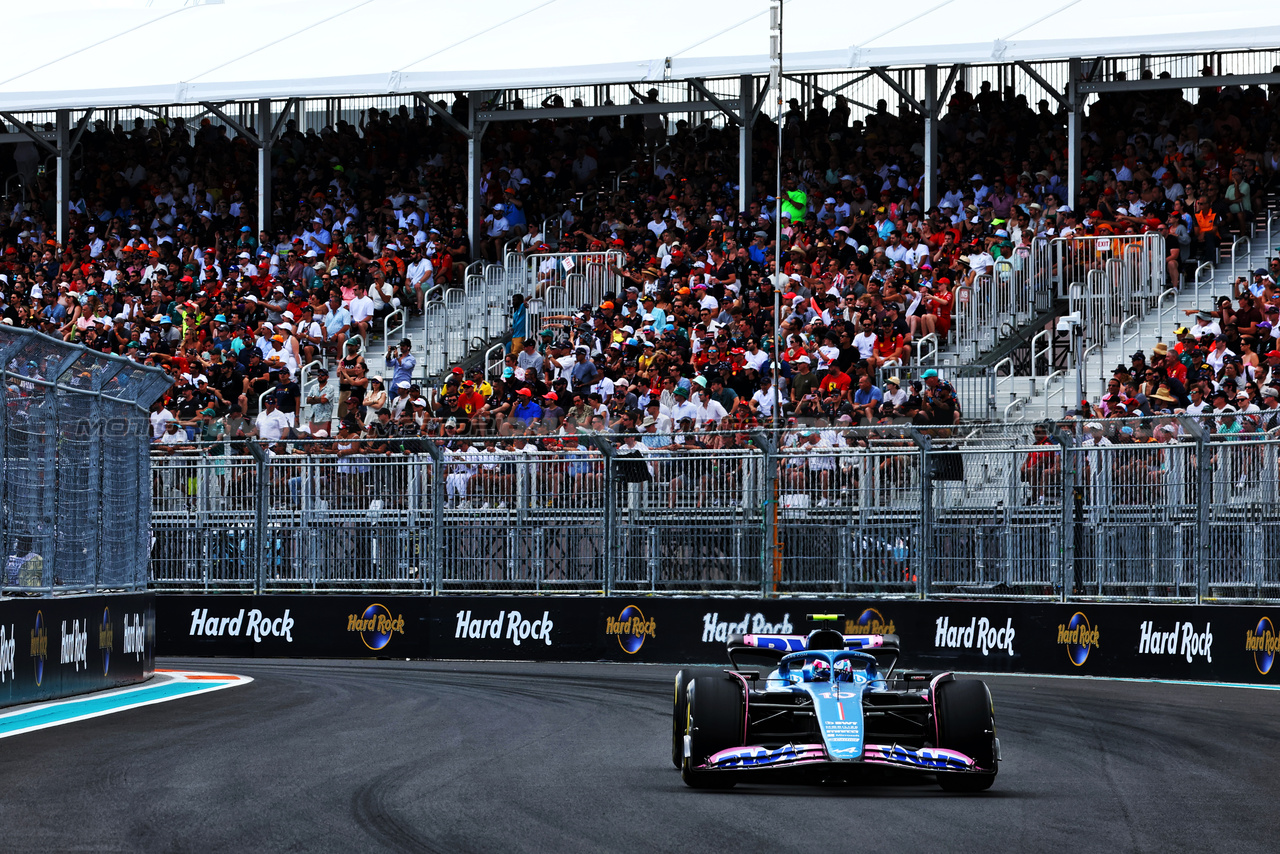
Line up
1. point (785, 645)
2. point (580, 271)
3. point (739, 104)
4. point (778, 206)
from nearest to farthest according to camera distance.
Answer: point (785, 645) → point (778, 206) → point (580, 271) → point (739, 104)

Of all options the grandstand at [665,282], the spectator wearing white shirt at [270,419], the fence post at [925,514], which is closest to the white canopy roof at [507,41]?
the grandstand at [665,282]

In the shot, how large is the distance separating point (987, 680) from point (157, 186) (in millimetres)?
22431

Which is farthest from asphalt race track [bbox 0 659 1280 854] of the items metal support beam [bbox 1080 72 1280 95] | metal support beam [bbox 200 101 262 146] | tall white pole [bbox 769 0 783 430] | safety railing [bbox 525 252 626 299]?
metal support beam [bbox 200 101 262 146]

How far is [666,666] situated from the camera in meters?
19.0

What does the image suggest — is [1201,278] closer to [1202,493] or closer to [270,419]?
[1202,493]

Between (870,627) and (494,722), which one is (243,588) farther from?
(494,722)

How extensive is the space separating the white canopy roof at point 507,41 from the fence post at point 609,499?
948cm

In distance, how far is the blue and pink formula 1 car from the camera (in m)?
8.69

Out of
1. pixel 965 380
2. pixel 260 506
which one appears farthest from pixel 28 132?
pixel 965 380

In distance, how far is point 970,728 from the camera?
29.3 ft

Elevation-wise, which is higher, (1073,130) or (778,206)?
(1073,130)

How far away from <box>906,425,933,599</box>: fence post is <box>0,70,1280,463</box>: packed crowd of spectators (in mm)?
928

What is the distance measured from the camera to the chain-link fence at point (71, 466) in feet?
43.6

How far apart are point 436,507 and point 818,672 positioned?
11.0 m
